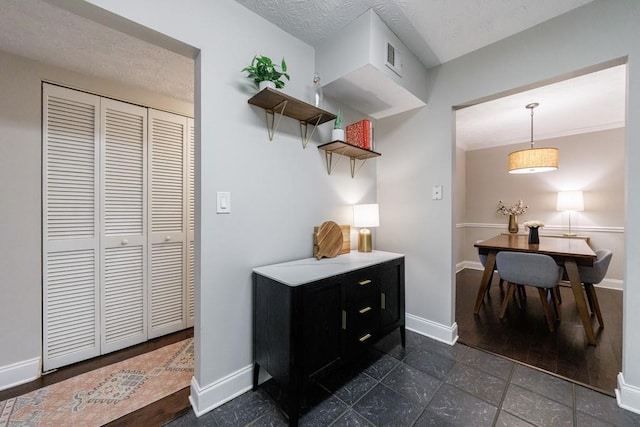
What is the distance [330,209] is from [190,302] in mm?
1676

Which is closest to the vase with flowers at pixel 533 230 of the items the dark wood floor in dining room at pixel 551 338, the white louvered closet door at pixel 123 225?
the dark wood floor in dining room at pixel 551 338

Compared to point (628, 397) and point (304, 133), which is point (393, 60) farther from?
point (628, 397)

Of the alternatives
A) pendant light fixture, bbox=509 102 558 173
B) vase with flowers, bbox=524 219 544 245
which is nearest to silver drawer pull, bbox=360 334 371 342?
vase with flowers, bbox=524 219 544 245

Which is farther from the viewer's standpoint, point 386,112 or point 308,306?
point 386,112

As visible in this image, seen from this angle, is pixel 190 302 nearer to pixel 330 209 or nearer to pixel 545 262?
pixel 330 209

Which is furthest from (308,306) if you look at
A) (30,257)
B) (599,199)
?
(599,199)

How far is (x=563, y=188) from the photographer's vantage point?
4012 millimetres

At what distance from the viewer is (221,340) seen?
1470 millimetres

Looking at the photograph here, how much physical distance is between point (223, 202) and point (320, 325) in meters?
0.92

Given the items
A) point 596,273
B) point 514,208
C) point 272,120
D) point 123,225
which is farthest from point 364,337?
point 514,208

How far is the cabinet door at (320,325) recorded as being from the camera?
1.34 m

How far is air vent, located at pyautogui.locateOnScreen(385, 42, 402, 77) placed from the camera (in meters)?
1.78

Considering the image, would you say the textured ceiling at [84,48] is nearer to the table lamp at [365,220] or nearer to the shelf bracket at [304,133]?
the shelf bracket at [304,133]

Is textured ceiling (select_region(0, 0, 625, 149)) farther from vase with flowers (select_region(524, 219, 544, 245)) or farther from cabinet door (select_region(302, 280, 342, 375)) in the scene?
cabinet door (select_region(302, 280, 342, 375))
